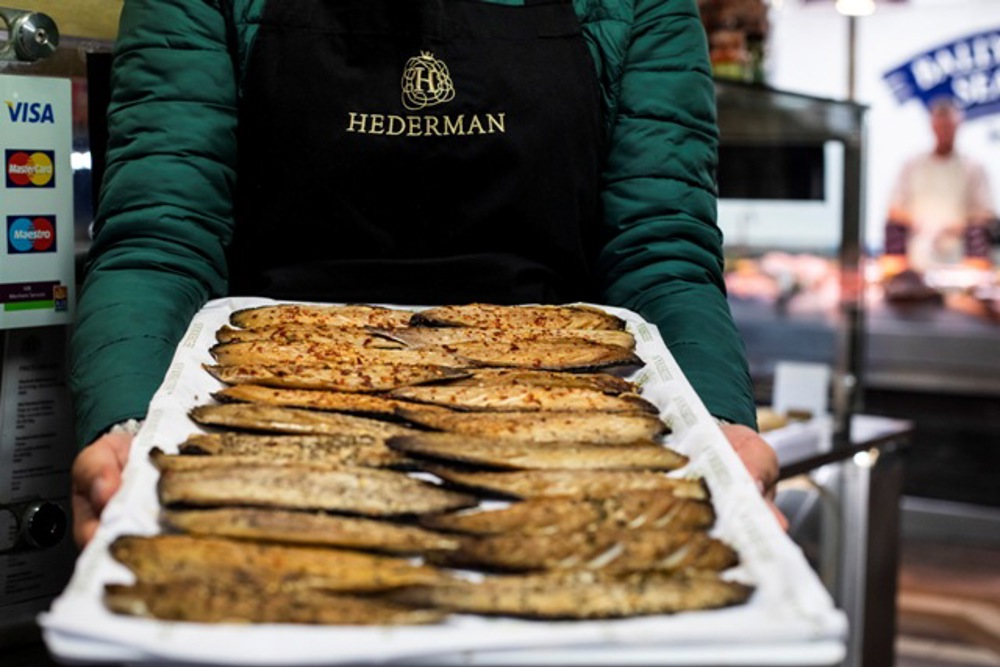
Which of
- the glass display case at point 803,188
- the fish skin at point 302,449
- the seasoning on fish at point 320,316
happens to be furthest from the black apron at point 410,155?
the glass display case at point 803,188

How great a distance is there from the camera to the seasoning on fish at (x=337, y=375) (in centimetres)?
134

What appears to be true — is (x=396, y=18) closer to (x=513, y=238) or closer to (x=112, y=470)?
(x=513, y=238)

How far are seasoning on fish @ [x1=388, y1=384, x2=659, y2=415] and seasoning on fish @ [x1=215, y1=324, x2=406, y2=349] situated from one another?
0.15m

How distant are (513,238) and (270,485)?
79cm

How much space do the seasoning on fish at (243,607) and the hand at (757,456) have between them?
52cm

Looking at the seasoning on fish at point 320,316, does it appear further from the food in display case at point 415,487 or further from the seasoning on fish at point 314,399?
the seasoning on fish at point 314,399

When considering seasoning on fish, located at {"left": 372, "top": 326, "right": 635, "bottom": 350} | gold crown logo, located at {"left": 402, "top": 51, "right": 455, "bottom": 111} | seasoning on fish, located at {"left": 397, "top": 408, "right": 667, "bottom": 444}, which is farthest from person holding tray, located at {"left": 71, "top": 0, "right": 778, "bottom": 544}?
seasoning on fish, located at {"left": 397, "top": 408, "right": 667, "bottom": 444}

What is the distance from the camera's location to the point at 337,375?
136cm

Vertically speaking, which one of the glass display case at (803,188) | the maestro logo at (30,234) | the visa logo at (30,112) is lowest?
the glass display case at (803,188)

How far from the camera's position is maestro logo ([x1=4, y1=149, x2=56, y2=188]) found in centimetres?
178

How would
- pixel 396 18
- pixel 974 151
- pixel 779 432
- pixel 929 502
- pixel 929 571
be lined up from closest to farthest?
1. pixel 396 18
2. pixel 779 432
3. pixel 929 571
4. pixel 929 502
5. pixel 974 151

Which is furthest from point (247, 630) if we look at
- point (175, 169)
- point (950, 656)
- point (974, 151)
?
point (974, 151)

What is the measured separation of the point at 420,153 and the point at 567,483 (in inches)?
28.8

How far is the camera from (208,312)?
1573mm
